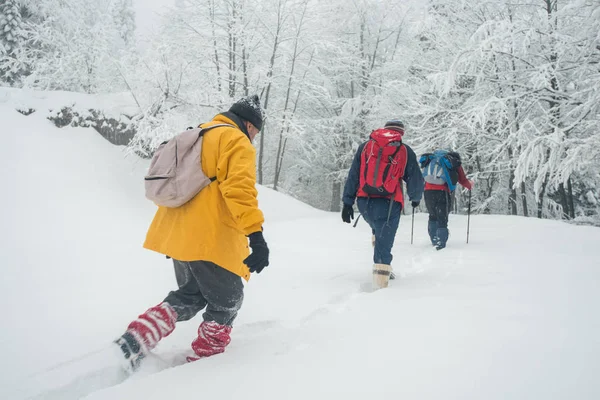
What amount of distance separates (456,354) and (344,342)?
0.58 meters

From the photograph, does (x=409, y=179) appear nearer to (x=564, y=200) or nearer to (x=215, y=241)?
(x=215, y=241)

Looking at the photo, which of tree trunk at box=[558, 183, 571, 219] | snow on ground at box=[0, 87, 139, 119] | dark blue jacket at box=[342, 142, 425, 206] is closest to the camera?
dark blue jacket at box=[342, 142, 425, 206]

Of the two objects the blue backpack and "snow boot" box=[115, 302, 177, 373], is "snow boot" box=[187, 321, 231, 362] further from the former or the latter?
the blue backpack

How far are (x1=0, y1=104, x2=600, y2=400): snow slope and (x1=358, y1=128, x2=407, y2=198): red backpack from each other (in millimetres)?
972

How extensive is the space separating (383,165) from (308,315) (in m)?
1.70

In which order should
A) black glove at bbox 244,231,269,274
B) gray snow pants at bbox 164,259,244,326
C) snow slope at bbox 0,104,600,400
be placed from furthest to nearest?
gray snow pants at bbox 164,259,244,326, black glove at bbox 244,231,269,274, snow slope at bbox 0,104,600,400

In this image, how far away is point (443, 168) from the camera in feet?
20.2

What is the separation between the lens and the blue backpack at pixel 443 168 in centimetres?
614

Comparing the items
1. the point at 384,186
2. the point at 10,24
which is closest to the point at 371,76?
the point at 384,186

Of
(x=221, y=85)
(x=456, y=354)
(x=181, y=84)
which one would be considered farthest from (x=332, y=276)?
(x=221, y=85)

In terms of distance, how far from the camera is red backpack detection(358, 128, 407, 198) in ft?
12.2

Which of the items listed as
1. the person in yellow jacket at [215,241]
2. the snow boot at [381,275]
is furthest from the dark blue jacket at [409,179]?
the person in yellow jacket at [215,241]

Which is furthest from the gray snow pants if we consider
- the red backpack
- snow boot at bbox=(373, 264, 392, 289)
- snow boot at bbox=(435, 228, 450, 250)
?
snow boot at bbox=(435, 228, 450, 250)

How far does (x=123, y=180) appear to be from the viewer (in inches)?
299
